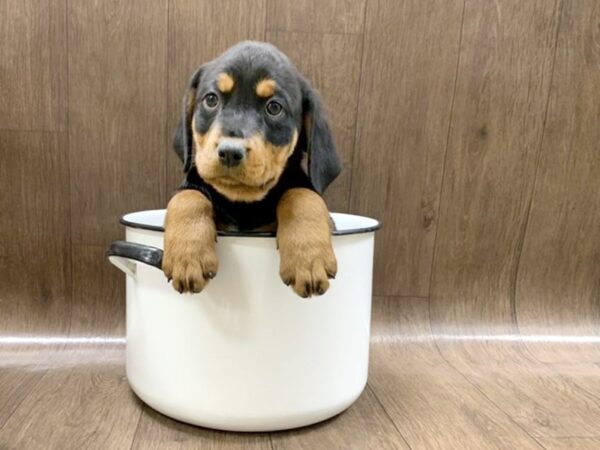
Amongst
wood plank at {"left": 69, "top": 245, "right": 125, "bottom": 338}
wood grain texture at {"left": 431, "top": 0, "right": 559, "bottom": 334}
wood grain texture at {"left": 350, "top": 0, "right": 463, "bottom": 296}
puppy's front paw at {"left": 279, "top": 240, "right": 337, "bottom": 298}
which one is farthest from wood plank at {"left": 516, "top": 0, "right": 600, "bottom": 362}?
wood plank at {"left": 69, "top": 245, "right": 125, "bottom": 338}

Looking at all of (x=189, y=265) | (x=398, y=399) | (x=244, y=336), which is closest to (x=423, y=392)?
(x=398, y=399)

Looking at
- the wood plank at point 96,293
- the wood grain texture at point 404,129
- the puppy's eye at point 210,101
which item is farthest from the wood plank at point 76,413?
the wood grain texture at point 404,129

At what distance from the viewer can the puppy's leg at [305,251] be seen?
26.8 inches

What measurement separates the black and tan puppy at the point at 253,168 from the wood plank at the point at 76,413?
0.96 feet

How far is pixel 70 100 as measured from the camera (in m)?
1.10

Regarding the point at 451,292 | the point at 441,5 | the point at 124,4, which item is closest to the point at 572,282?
the point at 451,292

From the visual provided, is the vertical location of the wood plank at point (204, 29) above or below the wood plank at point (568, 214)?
above

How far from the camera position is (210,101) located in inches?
31.9

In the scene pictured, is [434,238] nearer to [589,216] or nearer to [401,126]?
[401,126]

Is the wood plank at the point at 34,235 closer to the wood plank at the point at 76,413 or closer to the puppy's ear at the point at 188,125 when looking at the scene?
the wood plank at the point at 76,413

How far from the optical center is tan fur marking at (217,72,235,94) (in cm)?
79

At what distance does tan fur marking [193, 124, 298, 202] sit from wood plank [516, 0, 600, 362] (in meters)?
0.74

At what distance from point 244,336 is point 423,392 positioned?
0.41 meters

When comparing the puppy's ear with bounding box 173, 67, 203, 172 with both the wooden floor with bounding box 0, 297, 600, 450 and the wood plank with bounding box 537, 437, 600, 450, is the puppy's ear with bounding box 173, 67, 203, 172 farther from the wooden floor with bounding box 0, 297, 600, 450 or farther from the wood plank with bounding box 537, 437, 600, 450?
the wood plank with bounding box 537, 437, 600, 450
